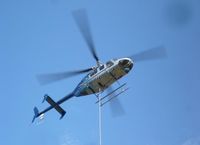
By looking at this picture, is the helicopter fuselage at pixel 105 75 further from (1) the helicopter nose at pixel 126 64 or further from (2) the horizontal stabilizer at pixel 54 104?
(2) the horizontal stabilizer at pixel 54 104

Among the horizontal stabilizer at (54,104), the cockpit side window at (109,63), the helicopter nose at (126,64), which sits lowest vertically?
the horizontal stabilizer at (54,104)

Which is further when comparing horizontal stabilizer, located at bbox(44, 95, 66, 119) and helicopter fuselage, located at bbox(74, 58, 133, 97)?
horizontal stabilizer, located at bbox(44, 95, 66, 119)

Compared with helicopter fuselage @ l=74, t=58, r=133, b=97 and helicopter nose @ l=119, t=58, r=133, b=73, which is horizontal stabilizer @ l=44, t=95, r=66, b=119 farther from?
helicopter nose @ l=119, t=58, r=133, b=73

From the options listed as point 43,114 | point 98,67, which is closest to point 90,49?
point 98,67

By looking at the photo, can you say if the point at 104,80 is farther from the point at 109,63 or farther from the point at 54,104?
the point at 54,104

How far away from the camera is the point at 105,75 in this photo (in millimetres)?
33188

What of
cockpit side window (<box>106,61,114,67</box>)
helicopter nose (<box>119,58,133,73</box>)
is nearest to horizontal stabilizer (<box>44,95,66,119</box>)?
cockpit side window (<box>106,61,114,67</box>)

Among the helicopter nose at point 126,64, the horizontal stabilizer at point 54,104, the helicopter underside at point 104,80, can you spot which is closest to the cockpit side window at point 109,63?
the helicopter underside at point 104,80

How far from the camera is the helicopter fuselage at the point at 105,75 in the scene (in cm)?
3303

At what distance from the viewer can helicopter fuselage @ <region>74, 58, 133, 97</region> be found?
33.0 meters

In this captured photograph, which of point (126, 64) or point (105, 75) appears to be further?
point (105, 75)

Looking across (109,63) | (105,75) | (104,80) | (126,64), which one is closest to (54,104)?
(104,80)

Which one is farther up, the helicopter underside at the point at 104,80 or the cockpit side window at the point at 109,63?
Answer: the cockpit side window at the point at 109,63

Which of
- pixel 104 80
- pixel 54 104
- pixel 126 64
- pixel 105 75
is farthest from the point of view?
pixel 54 104
